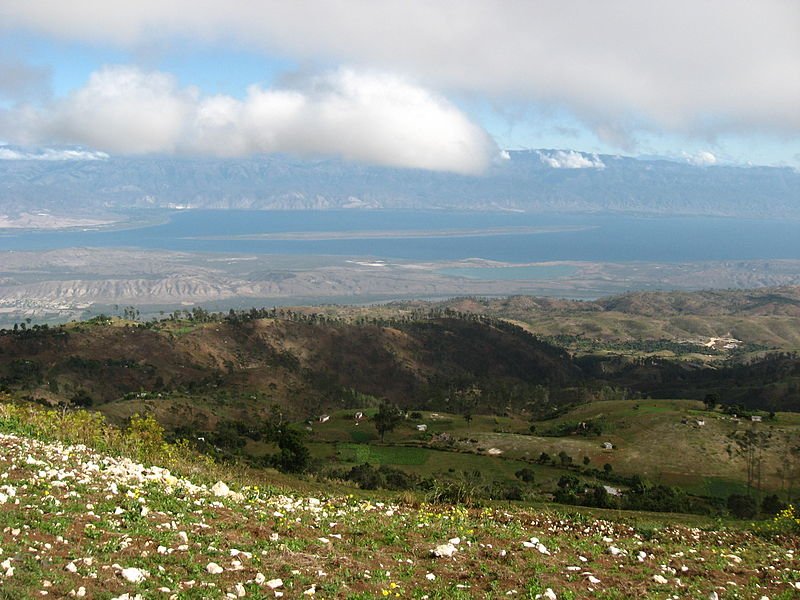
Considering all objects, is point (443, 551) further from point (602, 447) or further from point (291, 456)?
point (602, 447)

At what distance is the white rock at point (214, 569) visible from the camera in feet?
38.4

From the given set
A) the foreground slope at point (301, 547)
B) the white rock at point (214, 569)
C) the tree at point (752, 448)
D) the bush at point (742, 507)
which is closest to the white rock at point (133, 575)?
the foreground slope at point (301, 547)

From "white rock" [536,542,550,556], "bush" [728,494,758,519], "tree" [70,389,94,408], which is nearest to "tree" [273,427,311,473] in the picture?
"bush" [728,494,758,519]

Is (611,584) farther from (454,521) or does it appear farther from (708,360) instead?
(708,360)

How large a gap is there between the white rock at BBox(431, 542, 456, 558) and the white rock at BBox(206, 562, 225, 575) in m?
4.99

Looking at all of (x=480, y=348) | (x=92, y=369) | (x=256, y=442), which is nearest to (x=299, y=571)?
(x=256, y=442)

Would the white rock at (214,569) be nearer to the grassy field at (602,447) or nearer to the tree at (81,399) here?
the grassy field at (602,447)

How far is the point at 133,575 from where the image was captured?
35.9 feet

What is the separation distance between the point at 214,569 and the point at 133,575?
1432 mm

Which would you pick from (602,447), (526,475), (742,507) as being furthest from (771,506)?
(602,447)

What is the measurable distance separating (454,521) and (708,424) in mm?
70096

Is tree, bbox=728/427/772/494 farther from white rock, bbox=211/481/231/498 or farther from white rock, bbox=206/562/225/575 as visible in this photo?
white rock, bbox=206/562/225/575

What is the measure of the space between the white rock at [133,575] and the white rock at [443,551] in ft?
20.8

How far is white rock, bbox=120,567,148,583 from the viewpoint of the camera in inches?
428
